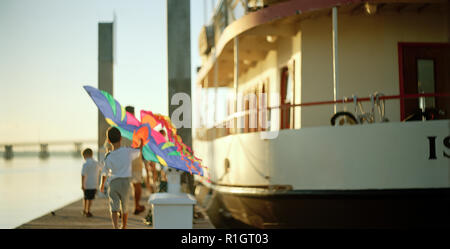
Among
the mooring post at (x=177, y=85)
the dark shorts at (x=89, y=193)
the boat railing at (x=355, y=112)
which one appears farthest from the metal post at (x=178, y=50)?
the dark shorts at (x=89, y=193)

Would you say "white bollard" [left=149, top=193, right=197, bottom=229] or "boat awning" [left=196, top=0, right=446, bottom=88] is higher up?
"boat awning" [left=196, top=0, right=446, bottom=88]

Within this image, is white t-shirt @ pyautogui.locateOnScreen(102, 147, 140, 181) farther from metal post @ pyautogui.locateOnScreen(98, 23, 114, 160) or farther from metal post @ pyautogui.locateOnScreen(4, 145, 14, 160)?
metal post @ pyautogui.locateOnScreen(4, 145, 14, 160)

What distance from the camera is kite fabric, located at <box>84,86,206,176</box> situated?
7.26 metres

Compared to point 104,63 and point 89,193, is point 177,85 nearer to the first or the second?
point 89,193

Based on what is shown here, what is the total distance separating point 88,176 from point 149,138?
12.5 feet

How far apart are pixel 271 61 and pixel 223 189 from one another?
A: 3360mm

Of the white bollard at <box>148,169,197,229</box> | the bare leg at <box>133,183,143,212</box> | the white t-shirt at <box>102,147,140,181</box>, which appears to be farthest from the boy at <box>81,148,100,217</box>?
the white bollard at <box>148,169,197,229</box>

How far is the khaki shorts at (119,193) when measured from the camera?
7266mm

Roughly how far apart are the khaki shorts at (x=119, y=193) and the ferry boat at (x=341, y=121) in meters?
2.53

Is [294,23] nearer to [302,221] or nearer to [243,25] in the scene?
[243,25]

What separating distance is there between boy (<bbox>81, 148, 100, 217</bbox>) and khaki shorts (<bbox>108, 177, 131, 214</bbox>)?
357 cm

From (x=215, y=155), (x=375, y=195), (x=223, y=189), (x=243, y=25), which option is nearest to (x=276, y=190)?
(x=375, y=195)

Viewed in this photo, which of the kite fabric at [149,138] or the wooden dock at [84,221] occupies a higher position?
the kite fabric at [149,138]

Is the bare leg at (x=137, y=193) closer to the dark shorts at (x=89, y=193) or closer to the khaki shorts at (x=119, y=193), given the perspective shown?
the dark shorts at (x=89, y=193)
